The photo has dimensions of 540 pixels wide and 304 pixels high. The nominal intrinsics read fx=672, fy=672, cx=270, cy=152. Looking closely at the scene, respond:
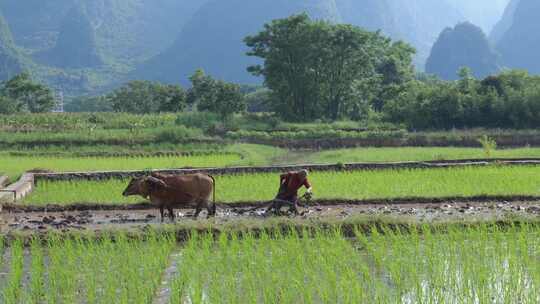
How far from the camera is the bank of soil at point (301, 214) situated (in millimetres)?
9867

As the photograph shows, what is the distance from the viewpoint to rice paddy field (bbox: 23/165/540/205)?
12656mm

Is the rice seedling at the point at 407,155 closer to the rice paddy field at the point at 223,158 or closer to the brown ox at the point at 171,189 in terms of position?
the rice paddy field at the point at 223,158

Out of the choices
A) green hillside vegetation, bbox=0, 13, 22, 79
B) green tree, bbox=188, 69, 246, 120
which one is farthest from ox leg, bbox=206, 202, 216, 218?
green hillside vegetation, bbox=0, 13, 22, 79

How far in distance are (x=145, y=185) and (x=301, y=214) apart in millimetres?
2496

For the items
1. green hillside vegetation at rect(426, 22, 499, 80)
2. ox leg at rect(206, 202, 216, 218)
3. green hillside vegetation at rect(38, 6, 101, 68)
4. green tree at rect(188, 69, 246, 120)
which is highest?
green hillside vegetation at rect(38, 6, 101, 68)

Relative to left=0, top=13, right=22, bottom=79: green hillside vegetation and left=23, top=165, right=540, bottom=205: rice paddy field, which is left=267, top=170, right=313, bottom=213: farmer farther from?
left=0, top=13, right=22, bottom=79: green hillside vegetation

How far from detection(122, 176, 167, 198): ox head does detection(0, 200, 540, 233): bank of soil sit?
51 cm

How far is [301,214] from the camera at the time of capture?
10.7 m

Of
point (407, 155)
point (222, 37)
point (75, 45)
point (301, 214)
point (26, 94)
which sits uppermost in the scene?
point (222, 37)

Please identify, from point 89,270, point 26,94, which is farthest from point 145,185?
point 26,94

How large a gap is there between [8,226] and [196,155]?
42.7ft

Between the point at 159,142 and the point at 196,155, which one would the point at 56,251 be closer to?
the point at 196,155

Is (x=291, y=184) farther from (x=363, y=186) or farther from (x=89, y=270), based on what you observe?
(x=89, y=270)

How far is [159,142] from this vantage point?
2648 cm
